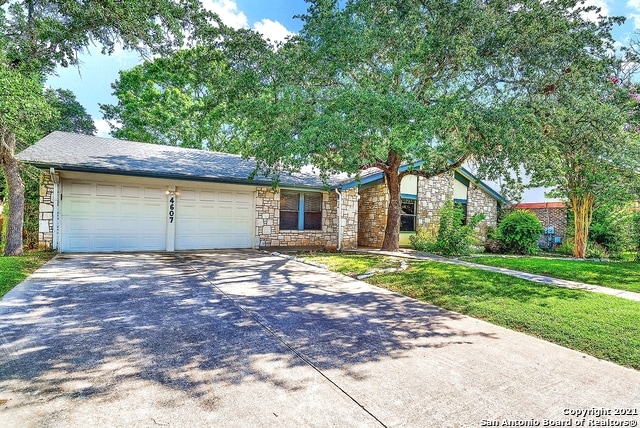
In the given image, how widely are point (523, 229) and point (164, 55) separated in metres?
13.8

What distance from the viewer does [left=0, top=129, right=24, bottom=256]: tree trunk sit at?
29.3 ft

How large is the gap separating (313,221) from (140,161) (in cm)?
646

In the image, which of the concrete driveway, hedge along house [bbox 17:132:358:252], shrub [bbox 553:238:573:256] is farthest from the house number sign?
shrub [bbox 553:238:573:256]

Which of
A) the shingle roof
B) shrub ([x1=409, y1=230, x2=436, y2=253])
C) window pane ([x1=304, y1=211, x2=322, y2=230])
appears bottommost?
shrub ([x1=409, y1=230, x2=436, y2=253])

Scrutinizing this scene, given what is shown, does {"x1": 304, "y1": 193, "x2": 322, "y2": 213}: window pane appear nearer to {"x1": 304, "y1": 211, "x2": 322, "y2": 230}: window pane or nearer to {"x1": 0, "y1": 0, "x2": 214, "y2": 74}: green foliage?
{"x1": 304, "y1": 211, "x2": 322, "y2": 230}: window pane

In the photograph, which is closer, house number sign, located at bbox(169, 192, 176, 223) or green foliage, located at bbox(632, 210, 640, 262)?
green foliage, located at bbox(632, 210, 640, 262)

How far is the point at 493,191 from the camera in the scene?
663 inches

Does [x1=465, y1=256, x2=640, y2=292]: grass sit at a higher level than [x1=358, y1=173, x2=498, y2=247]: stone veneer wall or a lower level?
lower

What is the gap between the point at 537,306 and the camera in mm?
5105

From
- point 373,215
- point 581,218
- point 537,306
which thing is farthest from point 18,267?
point 581,218

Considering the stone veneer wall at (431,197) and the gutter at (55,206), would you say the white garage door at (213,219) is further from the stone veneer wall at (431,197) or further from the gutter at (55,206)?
the stone veneer wall at (431,197)

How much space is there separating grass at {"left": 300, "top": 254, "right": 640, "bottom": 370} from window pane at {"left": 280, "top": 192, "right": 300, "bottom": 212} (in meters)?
6.25

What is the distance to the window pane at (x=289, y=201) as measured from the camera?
12867 mm

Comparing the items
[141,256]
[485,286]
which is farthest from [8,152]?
[485,286]
